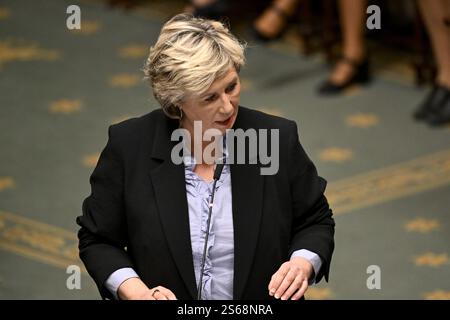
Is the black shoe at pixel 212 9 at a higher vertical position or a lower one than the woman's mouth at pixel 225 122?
higher

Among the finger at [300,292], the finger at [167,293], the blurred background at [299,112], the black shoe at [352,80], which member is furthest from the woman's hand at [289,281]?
the black shoe at [352,80]

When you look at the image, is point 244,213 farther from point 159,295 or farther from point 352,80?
point 352,80

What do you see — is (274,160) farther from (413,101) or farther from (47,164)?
(413,101)

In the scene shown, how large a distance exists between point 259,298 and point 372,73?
397 centimetres

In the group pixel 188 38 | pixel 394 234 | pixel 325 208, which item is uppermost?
pixel 188 38

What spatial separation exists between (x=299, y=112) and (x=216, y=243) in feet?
11.2

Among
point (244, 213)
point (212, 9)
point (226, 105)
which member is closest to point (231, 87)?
point (226, 105)

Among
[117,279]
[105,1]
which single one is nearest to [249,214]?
[117,279]

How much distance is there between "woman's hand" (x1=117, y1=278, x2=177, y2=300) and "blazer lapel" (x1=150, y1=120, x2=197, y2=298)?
0.38 feet

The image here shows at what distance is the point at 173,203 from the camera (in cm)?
301

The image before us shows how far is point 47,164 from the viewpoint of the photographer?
5910 millimetres

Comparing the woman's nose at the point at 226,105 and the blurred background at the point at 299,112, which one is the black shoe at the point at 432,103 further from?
the woman's nose at the point at 226,105

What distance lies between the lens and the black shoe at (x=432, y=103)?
6.15 metres

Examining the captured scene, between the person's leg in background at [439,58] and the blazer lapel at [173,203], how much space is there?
334cm
